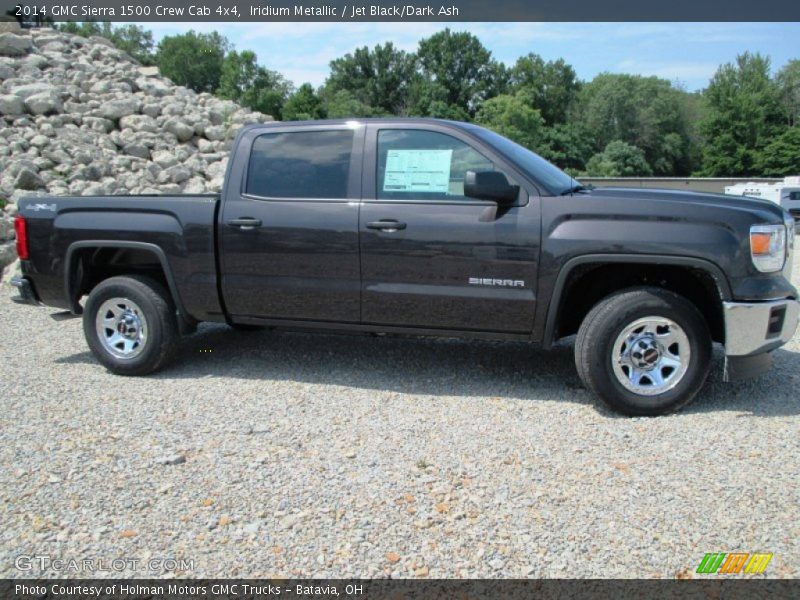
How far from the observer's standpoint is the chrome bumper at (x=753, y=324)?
443 cm

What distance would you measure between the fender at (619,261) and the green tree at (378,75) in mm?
84895

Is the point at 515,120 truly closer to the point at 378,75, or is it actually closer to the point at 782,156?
the point at 782,156

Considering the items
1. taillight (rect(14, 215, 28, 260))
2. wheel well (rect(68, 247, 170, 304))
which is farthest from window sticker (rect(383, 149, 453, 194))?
taillight (rect(14, 215, 28, 260))

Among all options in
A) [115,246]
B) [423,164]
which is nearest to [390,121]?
[423,164]

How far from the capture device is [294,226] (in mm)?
5293

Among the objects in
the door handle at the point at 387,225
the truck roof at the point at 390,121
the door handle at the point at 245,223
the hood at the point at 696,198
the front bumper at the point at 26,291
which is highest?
the truck roof at the point at 390,121

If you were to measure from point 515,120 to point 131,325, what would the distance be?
58.2 meters

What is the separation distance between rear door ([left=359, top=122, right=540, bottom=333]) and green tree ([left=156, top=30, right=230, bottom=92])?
7901 cm

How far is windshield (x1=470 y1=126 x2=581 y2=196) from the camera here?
196 inches

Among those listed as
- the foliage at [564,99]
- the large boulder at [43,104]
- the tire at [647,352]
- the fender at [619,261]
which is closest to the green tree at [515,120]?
the foliage at [564,99]

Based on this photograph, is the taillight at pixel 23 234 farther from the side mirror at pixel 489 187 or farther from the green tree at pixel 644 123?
the green tree at pixel 644 123

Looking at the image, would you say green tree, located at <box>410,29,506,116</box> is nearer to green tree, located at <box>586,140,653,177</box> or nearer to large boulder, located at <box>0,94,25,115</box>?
green tree, located at <box>586,140,653,177</box>

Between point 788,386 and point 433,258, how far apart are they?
8.98ft

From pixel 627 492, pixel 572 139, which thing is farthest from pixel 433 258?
pixel 572 139
